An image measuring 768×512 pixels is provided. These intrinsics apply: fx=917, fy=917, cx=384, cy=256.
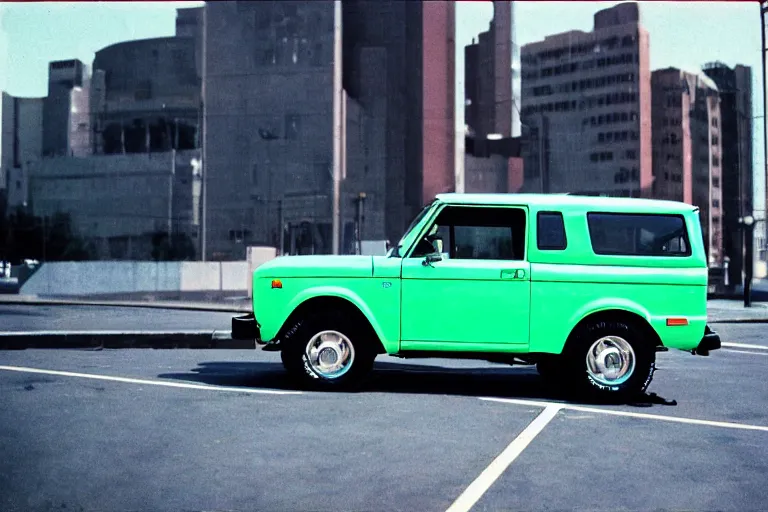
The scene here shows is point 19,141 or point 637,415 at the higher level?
point 19,141

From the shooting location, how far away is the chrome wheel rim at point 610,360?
880 cm

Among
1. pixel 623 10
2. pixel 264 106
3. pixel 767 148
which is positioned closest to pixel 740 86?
pixel 767 148

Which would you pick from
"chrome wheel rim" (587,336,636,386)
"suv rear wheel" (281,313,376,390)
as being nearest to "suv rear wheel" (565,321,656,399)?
"chrome wheel rim" (587,336,636,386)

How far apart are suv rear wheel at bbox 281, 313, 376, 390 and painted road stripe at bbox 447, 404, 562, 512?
6.15 feet

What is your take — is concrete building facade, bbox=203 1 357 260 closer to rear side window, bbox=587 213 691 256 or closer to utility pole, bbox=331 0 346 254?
utility pole, bbox=331 0 346 254

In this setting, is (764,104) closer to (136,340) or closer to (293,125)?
(293,125)

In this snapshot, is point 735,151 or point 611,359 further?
point 735,151

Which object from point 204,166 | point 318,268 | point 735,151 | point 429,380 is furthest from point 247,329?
point 735,151

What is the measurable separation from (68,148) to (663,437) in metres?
83.2

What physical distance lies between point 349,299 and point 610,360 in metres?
2.59

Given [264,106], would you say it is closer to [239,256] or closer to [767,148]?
[239,256]

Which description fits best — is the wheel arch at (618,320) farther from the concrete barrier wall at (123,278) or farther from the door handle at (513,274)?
the concrete barrier wall at (123,278)

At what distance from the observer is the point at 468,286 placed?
29.0ft

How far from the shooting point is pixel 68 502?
4.88m
